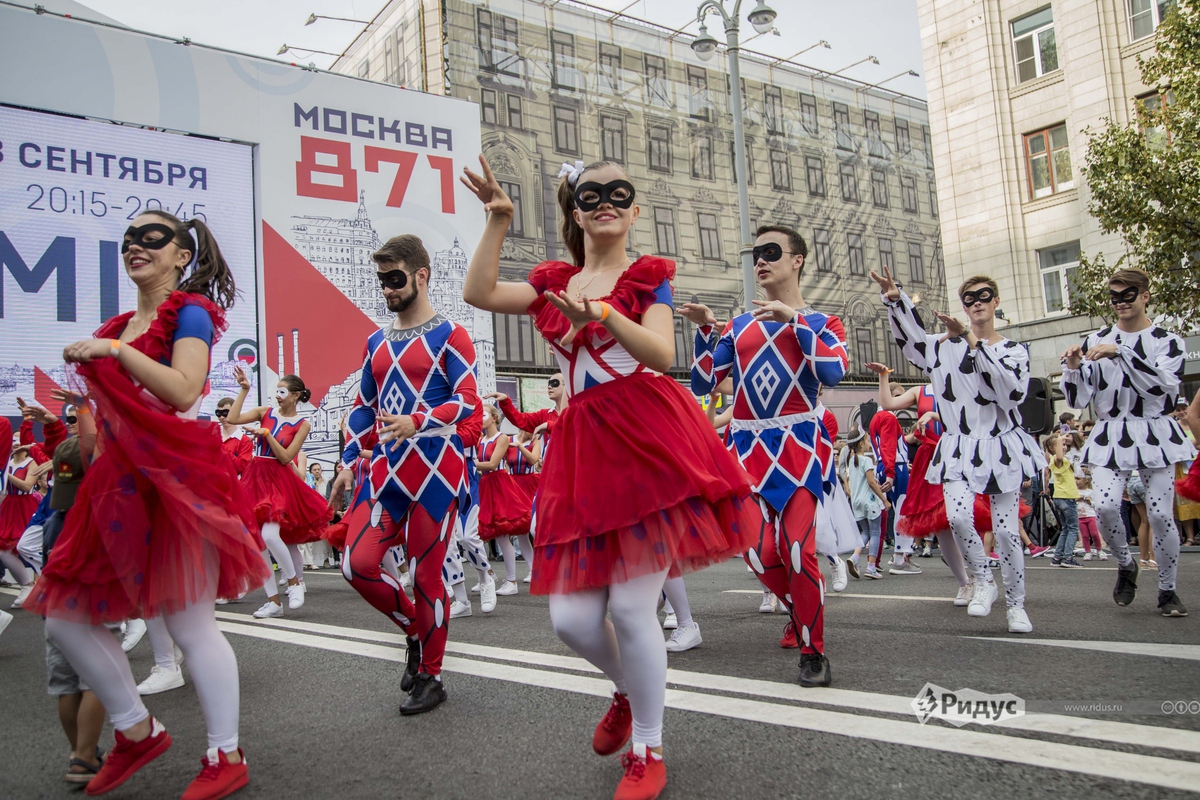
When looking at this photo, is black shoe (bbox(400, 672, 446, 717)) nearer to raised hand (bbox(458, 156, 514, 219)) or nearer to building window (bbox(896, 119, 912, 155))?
raised hand (bbox(458, 156, 514, 219))

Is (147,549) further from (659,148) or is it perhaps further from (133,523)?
(659,148)

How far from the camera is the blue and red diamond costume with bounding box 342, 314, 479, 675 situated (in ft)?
14.4

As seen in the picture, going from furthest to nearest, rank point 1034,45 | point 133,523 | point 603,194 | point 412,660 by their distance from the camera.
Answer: point 1034,45 < point 412,660 < point 603,194 < point 133,523

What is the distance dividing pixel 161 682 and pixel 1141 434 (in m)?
6.16

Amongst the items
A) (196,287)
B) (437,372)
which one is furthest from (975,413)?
(196,287)

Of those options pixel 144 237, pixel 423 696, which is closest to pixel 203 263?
pixel 144 237

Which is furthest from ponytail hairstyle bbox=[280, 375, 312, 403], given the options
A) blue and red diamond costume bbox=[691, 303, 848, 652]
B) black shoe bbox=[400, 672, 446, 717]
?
black shoe bbox=[400, 672, 446, 717]

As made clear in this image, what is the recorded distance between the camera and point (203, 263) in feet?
11.5

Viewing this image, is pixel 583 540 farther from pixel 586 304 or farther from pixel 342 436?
pixel 342 436

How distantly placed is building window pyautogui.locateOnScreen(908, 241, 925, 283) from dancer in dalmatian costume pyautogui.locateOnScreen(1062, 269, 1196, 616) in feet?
124

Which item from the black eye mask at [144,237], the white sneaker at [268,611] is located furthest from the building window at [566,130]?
the black eye mask at [144,237]

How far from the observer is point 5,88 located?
701 inches

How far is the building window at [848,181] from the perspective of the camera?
3909cm

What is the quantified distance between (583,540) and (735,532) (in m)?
0.51
